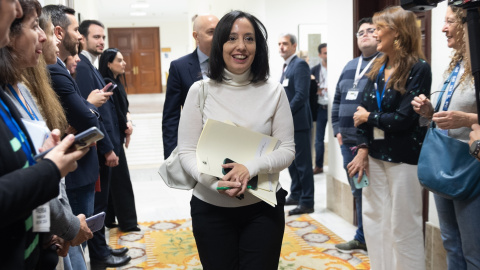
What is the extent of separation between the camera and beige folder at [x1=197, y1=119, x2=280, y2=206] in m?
1.88

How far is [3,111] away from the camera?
124cm

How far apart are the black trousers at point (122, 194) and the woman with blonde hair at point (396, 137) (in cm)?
214

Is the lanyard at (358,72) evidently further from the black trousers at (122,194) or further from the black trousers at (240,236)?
the black trousers at (122,194)

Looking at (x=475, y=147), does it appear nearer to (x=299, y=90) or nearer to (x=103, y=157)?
(x=103, y=157)

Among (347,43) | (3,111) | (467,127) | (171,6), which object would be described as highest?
(171,6)

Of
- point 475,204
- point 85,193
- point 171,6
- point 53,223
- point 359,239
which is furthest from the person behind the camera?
point 171,6

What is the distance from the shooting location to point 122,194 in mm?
4164

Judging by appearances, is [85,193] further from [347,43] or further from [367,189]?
[347,43]

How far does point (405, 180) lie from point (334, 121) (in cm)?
133

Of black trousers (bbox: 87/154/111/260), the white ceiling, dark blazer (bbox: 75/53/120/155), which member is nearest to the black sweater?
dark blazer (bbox: 75/53/120/155)

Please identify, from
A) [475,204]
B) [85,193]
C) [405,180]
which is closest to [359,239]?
[405,180]

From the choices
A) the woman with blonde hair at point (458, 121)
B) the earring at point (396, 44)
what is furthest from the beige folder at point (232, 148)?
the earring at point (396, 44)

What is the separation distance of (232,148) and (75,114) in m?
1.10

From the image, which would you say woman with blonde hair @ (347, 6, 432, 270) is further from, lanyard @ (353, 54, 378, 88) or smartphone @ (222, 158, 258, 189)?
smartphone @ (222, 158, 258, 189)
